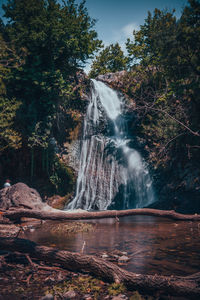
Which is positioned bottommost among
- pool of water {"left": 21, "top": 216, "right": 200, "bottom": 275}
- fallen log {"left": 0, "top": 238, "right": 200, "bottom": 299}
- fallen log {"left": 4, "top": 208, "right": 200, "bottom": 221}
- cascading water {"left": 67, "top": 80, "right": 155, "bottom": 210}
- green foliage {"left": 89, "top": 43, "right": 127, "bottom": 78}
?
pool of water {"left": 21, "top": 216, "right": 200, "bottom": 275}

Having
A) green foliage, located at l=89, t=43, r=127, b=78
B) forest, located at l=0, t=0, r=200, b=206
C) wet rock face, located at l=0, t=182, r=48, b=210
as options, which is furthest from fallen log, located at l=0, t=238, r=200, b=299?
green foliage, located at l=89, t=43, r=127, b=78

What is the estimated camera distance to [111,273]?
10.7 feet

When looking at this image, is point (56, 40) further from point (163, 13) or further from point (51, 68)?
point (163, 13)

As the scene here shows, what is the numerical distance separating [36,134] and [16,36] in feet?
26.6

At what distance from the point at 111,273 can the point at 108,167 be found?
15.1m

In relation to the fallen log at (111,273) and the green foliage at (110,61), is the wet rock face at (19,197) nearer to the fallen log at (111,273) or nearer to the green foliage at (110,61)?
the fallen log at (111,273)

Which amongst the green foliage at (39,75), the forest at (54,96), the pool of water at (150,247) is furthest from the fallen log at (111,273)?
the green foliage at (39,75)

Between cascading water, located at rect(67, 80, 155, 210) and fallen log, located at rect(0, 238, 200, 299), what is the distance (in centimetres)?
1257

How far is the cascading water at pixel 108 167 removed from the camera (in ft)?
55.8

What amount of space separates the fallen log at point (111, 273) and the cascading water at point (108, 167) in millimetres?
12570

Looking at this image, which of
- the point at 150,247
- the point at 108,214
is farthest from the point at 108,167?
the point at 108,214

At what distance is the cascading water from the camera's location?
669 inches

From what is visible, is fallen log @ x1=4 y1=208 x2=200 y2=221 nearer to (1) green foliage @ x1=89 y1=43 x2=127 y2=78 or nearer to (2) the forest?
(2) the forest

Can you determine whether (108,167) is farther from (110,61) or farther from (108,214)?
(110,61)
